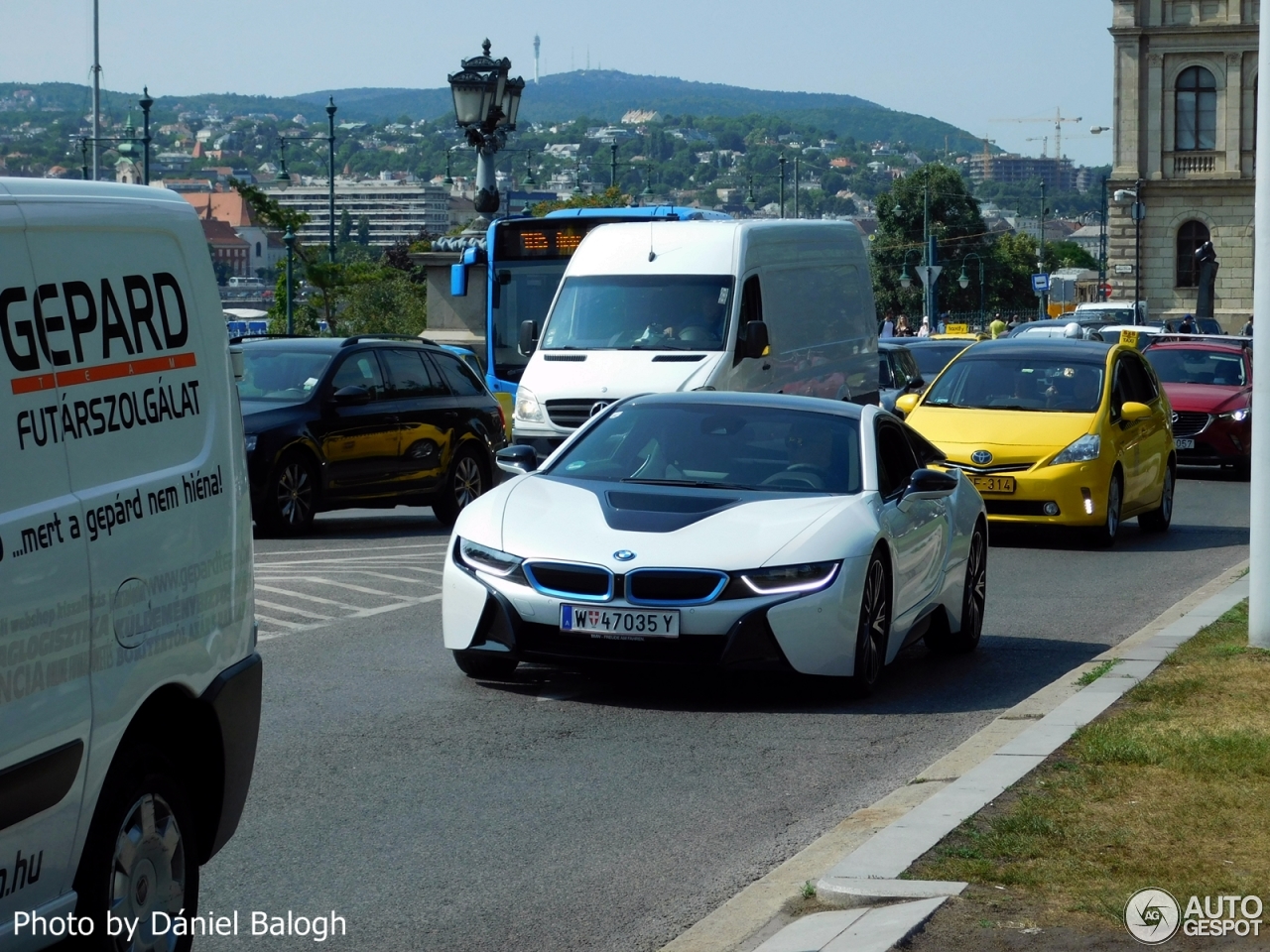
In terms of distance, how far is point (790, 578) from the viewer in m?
8.69

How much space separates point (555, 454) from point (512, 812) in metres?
3.61

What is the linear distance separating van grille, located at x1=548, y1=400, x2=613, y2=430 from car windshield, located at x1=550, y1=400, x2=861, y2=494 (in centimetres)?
856

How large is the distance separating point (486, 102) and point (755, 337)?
9343 millimetres

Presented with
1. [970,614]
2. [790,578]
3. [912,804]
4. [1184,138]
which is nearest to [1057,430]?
[970,614]

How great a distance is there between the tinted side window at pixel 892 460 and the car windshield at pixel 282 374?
774 centimetres

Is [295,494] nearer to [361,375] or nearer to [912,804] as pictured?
[361,375]

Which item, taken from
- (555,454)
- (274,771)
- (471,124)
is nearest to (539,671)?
(555,454)

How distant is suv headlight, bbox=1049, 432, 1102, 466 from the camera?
1669 cm

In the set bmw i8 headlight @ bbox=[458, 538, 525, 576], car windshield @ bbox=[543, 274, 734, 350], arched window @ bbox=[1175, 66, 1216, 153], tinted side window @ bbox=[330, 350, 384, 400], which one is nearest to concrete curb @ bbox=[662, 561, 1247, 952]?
A: bmw i8 headlight @ bbox=[458, 538, 525, 576]

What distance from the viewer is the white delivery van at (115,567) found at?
394 cm

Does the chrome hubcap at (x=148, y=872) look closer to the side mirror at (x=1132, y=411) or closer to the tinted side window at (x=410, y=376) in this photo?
the tinted side window at (x=410, y=376)

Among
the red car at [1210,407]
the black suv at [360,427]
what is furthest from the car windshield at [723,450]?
the red car at [1210,407]

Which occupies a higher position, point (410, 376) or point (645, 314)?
point (645, 314)

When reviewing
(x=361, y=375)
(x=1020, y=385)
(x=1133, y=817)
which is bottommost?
(x=1133, y=817)
